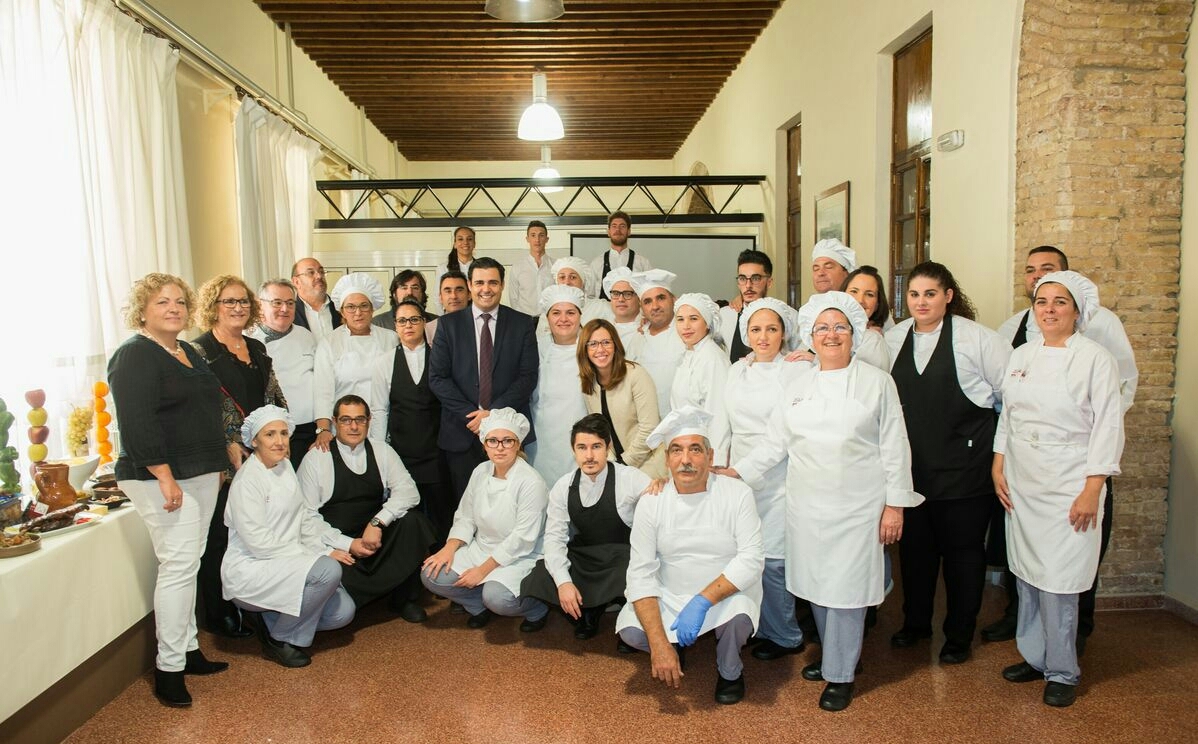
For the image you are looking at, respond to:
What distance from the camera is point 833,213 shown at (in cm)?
604

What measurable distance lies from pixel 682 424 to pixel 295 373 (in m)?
1.92

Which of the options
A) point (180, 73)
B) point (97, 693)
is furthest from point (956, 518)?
point (180, 73)

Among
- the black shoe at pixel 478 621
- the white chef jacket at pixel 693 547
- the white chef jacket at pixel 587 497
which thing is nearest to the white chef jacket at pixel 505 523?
the white chef jacket at pixel 587 497

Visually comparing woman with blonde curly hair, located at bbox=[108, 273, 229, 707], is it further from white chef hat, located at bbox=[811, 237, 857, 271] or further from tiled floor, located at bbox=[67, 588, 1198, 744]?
white chef hat, located at bbox=[811, 237, 857, 271]

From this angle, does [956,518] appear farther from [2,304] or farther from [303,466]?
[2,304]

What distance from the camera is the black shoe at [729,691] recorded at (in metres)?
2.84

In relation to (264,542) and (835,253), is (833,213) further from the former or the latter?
(264,542)

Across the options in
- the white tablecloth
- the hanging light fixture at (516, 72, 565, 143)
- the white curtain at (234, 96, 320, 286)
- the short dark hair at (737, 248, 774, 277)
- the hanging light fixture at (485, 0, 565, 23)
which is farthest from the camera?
the hanging light fixture at (516, 72, 565, 143)

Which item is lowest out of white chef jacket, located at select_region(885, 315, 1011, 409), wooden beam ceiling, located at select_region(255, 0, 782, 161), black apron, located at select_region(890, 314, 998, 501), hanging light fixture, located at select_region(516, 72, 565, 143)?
black apron, located at select_region(890, 314, 998, 501)

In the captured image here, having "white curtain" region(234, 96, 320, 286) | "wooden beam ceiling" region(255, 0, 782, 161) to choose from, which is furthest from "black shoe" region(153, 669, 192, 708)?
"wooden beam ceiling" region(255, 0, 782, 161)

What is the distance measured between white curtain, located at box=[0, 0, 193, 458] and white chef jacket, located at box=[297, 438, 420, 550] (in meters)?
1.11

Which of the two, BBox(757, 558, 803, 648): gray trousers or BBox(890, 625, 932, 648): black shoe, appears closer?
BBox(757, 558, 803, 648): gray trousers

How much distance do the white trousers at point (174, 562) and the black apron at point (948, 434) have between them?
258cm

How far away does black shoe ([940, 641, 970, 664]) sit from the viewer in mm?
3107
